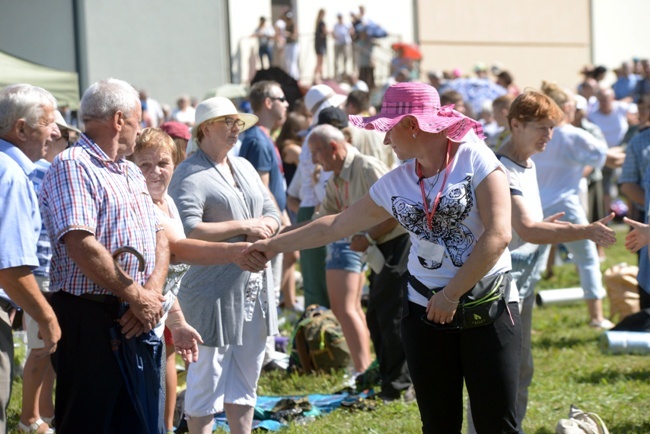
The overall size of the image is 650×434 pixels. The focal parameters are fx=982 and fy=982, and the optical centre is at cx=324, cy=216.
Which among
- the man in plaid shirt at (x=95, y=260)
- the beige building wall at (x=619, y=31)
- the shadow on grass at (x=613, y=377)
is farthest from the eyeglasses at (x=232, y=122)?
the beige building wall at (x=619, y=31)

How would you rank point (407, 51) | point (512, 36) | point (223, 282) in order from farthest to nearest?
point (512, 36) < point (407, 51) < point (223, 282)

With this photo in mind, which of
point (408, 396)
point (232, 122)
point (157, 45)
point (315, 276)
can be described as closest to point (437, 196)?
point (232, 122)

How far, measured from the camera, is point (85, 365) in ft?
12.6

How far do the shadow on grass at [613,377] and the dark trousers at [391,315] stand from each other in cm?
145

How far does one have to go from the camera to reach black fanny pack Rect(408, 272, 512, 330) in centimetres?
391

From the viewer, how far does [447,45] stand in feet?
107

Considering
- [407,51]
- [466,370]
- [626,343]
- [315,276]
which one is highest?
[407,51]

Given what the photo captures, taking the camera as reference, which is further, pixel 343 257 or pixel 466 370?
pixel 343 257

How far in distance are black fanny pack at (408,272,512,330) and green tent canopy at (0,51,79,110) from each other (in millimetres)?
7108

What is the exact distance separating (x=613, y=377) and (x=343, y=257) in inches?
84.9

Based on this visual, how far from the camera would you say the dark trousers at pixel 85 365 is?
152 inches

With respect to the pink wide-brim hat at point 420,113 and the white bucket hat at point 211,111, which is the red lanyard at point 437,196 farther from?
the white bucket hat at point 211,111

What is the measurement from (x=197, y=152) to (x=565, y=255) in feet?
25.9

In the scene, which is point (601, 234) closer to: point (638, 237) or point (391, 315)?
point (638, 237)
